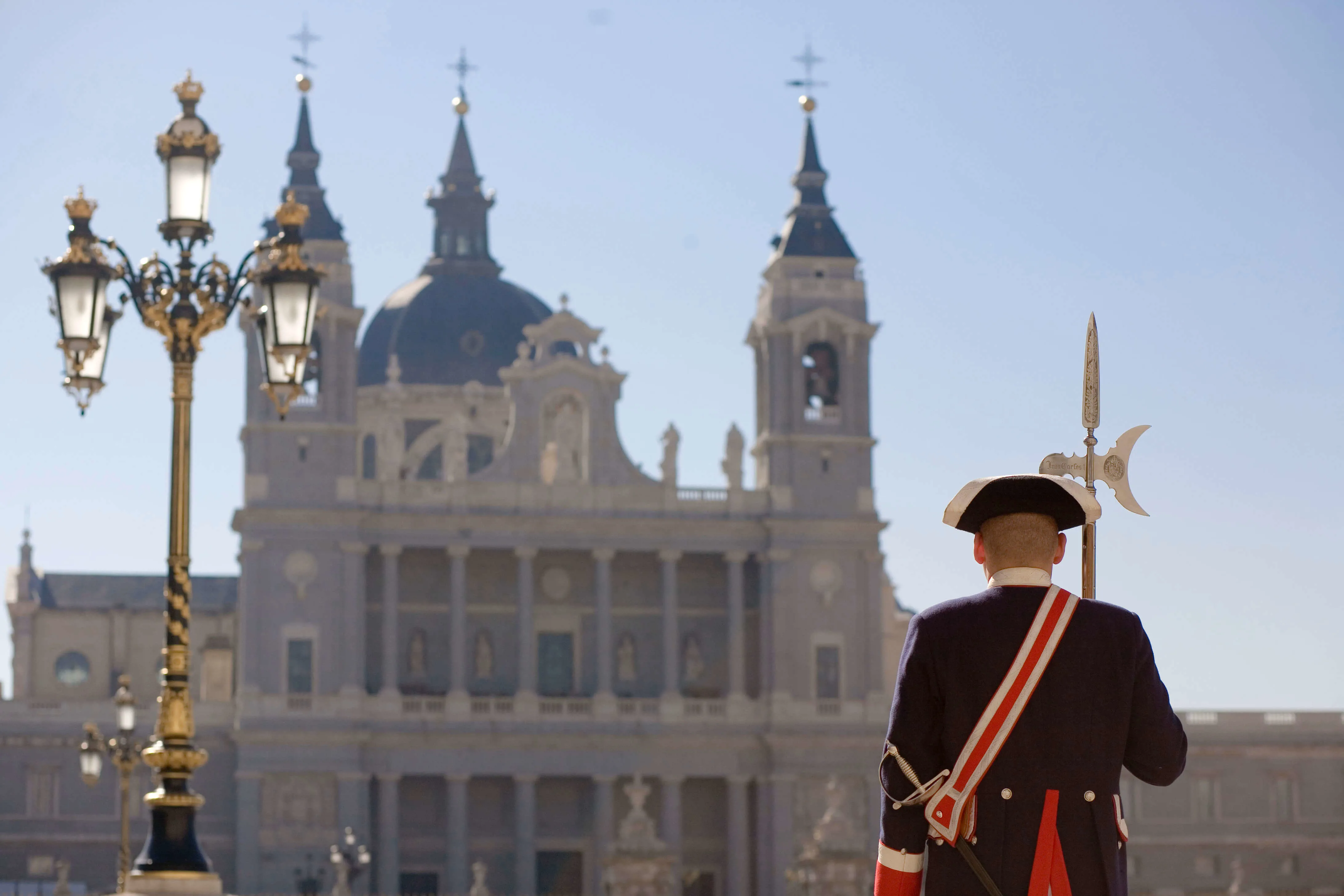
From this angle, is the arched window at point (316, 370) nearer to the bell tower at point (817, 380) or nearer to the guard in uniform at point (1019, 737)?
the bell tower at point (817, 380)

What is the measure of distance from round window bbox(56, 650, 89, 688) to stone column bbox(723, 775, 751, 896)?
901 inches

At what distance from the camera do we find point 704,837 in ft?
205

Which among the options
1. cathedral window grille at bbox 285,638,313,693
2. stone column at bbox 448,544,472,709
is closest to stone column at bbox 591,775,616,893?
stone column at bbox 448,544,472,709

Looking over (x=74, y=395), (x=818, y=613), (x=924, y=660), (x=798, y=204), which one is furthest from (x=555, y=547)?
(x=924, y=660)

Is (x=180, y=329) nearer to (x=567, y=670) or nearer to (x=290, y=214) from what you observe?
(x=290, y=214)

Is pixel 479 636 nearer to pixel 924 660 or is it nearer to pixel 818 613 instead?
pixel 818 613

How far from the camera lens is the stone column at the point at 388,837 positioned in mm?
58688

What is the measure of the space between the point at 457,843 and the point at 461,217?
28.6 m

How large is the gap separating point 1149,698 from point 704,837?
2196 inches

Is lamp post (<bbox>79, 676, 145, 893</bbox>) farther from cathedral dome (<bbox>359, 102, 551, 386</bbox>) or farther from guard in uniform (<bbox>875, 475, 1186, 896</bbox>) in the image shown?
cathedral dome (<bbox>359, 102, 551, 386</bbox>)

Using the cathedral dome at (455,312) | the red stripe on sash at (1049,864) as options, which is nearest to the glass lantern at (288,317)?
the red stripe on sash at (1049,864)

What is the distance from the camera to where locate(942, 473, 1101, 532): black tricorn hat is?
750 centimetres

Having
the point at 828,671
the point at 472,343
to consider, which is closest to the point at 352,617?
the point at 828,671

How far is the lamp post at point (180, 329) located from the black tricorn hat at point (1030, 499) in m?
9.08
